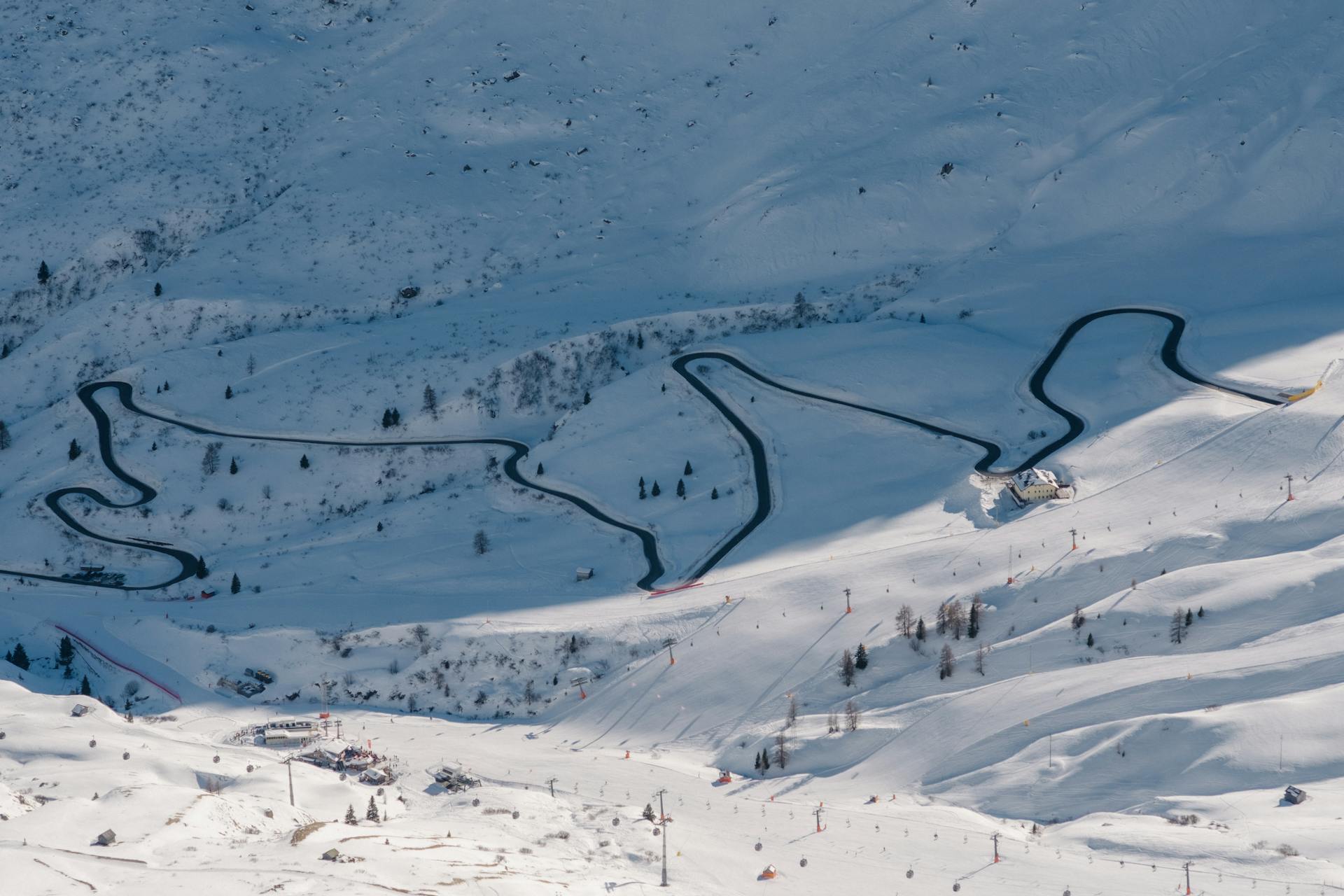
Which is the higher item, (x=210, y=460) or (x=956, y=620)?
(x=210, y=460)

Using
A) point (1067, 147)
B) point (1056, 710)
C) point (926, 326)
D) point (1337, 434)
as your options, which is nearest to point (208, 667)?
point (1056, 710)

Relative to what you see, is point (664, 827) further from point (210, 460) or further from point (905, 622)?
point (210, 460)

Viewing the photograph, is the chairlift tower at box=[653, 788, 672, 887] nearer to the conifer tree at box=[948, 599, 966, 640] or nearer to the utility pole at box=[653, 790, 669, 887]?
the utility pole at box=[653, 790, 669, 887]

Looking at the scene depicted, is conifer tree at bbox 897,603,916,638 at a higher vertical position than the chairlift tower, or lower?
Answer: higher

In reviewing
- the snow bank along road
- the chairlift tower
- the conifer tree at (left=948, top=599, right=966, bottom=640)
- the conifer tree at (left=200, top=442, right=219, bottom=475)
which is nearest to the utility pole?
the chairlift tower

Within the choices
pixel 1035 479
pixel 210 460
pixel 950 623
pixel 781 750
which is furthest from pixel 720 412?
pixel 781 750

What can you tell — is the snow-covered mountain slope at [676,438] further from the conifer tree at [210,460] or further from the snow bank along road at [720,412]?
the conifer tree at [210,460]

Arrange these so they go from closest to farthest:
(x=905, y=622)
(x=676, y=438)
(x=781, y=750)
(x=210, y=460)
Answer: (x=781, y=750) < (x=905, y=622) < (x=676, y=438) < (x=210, y=460)

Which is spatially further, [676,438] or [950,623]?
[676,438]
